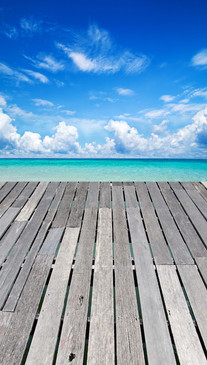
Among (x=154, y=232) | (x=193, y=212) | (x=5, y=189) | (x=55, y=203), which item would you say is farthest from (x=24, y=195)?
(x=193, y=212)

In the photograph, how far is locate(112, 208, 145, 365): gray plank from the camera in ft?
3.25

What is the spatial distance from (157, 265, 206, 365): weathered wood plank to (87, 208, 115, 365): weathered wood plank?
13.2 inches

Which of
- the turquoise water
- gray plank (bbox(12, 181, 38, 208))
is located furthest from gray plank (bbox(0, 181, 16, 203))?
the turquoise water

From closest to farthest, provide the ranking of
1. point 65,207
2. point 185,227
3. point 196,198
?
point 185,227, point 65,207, point 196,198

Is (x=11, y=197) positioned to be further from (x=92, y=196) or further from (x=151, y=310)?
(x=151, y=310)

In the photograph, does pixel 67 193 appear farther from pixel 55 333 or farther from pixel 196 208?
pixel 55 333

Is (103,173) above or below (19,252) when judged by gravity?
below

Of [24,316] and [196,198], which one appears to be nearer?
[24,316]

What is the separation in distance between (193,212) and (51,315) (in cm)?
190

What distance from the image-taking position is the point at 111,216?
91.4 inches

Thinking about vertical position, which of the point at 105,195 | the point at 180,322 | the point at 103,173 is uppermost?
the point at 105,195

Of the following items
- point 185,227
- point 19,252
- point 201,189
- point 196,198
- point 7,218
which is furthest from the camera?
point 201,189

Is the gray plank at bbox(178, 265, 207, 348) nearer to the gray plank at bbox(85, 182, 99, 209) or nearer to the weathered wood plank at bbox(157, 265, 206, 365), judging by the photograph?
the weathered wood plank at bbox(157, 265, 206, 365)

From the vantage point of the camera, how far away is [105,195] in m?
2.88
